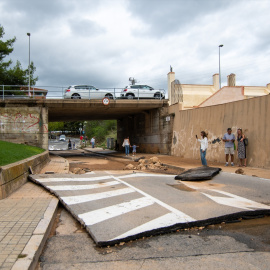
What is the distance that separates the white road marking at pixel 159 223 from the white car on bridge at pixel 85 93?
17.9m

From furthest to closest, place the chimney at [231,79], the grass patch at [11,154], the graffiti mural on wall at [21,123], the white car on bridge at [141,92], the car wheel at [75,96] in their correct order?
the chimney at [231,79], the white car on bridge at [141,92], the car wheel at [75,96], the graffiti mural on wall at [21,123], the grass patch at [11,154]

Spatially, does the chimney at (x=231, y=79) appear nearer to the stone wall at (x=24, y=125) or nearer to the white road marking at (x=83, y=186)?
the stone wall at (x=24, y=125)

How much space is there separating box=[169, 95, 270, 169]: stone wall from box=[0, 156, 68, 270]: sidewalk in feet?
27.6

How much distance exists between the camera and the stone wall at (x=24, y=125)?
19.3 meters

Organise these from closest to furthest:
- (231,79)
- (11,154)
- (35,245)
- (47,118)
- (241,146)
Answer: (35,245) < (11,154) < (241,146) < (47,118) < (231,79)

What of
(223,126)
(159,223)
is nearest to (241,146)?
(223,126)

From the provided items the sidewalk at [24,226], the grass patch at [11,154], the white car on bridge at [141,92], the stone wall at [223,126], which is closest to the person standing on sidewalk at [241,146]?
the stone wall at [223,126]

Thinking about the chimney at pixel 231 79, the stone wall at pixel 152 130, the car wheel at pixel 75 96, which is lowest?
the stone wall at pixel 152 130

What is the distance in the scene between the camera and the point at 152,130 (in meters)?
23.7

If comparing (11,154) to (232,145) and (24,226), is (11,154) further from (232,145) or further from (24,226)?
(232,145)

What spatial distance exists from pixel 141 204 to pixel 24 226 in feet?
7.71

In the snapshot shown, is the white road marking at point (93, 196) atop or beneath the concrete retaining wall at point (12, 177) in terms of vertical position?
beneath

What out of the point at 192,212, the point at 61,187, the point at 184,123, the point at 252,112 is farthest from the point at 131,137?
the point at 192,212

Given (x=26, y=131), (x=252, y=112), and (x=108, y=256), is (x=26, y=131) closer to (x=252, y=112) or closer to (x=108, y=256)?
(x=252, y=112)
